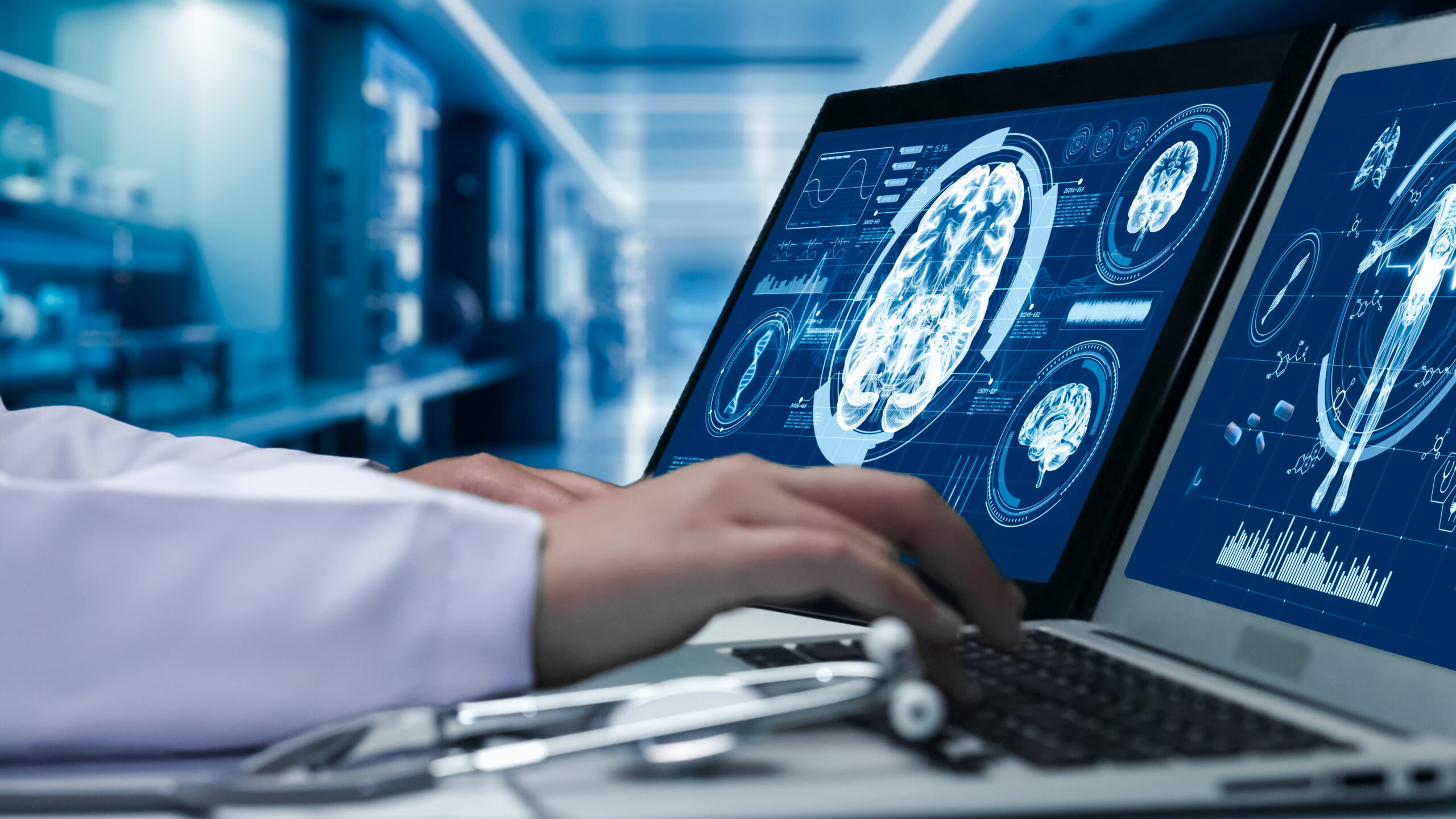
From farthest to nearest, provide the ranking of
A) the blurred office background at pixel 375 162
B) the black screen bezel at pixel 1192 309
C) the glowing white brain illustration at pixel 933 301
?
the blurred office background at pixel 375 162 → the glowing white brain illustration at pixel 933 301 → the black screen bezel at pixel 1192 309

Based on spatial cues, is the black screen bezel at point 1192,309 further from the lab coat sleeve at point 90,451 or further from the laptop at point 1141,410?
the lab coat sleeve at point 90,451

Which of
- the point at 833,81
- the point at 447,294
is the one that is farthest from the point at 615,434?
the point at 833,81

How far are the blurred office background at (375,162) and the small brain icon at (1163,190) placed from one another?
2.76 feet

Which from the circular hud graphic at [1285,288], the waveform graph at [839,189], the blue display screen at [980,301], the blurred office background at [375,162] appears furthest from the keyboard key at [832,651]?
the blurred office background at [375,162]

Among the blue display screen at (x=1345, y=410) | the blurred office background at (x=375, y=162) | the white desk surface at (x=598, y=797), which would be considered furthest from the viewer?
the blurred office background at (x=375, y=162)

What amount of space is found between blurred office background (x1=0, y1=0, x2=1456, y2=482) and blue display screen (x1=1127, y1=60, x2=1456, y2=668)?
0.89m

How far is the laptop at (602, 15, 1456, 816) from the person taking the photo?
324 mm

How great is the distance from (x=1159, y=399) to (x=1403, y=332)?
0.10m

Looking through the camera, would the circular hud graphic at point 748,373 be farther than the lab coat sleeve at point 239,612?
Yes

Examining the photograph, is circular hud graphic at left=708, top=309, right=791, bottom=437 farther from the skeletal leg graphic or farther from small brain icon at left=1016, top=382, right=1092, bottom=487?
the skeletal leg graphic

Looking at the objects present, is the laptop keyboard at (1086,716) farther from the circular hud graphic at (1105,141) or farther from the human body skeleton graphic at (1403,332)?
the circular hud graphic at (1105,141)

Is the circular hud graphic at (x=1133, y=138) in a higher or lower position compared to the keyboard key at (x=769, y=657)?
higher

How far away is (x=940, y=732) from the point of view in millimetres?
329

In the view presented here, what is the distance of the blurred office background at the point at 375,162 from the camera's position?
3141 mm
